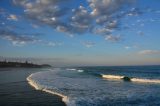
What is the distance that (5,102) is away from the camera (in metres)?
15.4

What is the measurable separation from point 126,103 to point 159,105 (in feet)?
7.21

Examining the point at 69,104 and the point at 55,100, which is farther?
the point at 55,100

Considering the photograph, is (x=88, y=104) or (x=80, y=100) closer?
(x=88, y=104)

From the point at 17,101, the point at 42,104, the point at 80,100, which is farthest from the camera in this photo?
the point at 80,100

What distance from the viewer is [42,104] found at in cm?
1482

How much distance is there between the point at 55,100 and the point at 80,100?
1.87 m

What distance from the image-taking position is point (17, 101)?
15.8 m

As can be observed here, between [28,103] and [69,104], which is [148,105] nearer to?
[69,104]

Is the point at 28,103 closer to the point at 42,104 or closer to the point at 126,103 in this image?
the point at 42,104

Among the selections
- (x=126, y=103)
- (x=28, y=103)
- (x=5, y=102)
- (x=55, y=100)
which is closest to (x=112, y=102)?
(x=126, y=103)

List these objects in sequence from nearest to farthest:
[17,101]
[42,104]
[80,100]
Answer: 1. [42,104]
2. [17,101]
3. [80,100]

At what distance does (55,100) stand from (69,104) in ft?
5.20

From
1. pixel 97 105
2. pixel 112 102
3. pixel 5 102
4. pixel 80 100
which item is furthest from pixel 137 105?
pixel 5 102

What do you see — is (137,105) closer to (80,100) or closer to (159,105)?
(159,105)
